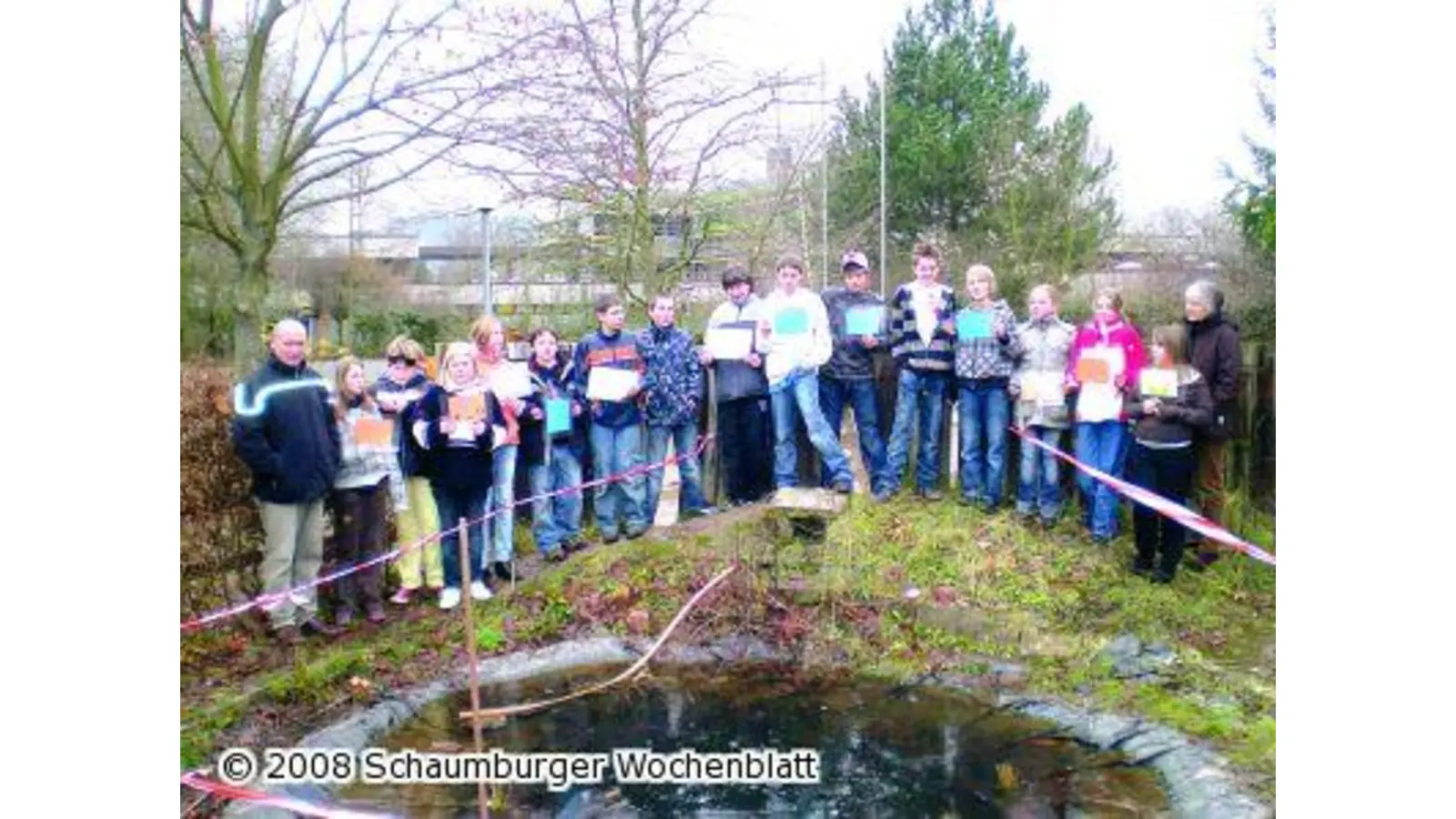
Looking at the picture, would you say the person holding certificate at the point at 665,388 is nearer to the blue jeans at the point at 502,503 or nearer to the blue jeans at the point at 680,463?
the blue jeans at the point at 680,463

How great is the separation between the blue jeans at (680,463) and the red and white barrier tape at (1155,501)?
1.82 metres

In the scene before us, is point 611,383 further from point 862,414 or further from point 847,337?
point 862,414

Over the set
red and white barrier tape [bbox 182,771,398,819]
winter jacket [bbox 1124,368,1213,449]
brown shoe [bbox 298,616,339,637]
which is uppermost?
winter jacket [bbox 1124,368,1213,449]

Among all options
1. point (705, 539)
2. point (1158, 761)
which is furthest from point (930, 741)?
point (705, 539)

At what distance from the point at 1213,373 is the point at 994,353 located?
3.74ft

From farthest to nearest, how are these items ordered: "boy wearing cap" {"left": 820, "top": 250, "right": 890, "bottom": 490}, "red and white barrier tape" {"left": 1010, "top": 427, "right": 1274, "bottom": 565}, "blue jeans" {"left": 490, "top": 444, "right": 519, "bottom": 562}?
"boy wearing cap" {"left": 820, "top": 250, "right": 890, "bottom": 490}
"blue jeans" {"left": 490, "top": 444, "right": 519, "bottom": 562}
"red and white barrier tape" {"left": 1010, "top": 427, "right": 1274, "bottom": 565}

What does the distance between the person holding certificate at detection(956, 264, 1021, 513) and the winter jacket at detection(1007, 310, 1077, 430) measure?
0.06 metres

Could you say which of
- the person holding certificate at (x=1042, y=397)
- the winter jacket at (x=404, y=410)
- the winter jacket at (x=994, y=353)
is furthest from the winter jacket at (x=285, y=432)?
the person holding certificate at (x=1042, y=397)

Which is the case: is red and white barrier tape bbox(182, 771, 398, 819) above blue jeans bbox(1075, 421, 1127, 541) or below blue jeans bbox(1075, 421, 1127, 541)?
below

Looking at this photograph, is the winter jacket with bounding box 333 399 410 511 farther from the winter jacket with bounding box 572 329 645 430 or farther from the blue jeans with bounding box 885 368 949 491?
the blue jeans with bounding box 885 368 949 491

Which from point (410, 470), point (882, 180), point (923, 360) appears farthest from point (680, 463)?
point (882, 180)

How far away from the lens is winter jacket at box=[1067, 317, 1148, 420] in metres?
6.38

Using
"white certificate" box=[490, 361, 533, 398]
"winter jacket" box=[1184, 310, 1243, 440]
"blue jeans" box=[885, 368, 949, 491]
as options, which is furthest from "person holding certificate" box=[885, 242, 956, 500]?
"white certificate" box=[490, 361, 533, 398]
